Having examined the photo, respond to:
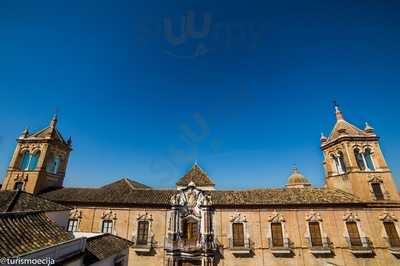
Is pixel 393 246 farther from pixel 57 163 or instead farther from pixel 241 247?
pixel 57 163

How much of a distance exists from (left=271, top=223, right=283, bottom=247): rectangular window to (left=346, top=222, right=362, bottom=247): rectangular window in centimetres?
673

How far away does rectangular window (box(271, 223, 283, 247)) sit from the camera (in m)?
20.9

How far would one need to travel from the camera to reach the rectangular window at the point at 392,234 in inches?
788

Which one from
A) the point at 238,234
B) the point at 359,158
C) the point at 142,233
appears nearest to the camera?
the point at 238,234

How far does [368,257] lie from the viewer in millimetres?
19656

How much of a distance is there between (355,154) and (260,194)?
1226cm

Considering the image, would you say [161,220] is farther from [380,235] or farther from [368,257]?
[380,235]

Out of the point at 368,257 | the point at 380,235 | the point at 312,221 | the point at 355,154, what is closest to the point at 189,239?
the point at 312,221

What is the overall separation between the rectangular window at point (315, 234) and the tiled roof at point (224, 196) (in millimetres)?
2320

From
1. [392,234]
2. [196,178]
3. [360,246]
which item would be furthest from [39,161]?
[392,234]

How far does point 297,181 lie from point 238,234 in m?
21.2

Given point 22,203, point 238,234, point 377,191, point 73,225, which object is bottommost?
point 238,234

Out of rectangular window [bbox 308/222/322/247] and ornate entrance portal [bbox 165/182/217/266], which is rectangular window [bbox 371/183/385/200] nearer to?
rectangular window [bbox 308/222/322/247]

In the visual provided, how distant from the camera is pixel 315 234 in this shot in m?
20.9
